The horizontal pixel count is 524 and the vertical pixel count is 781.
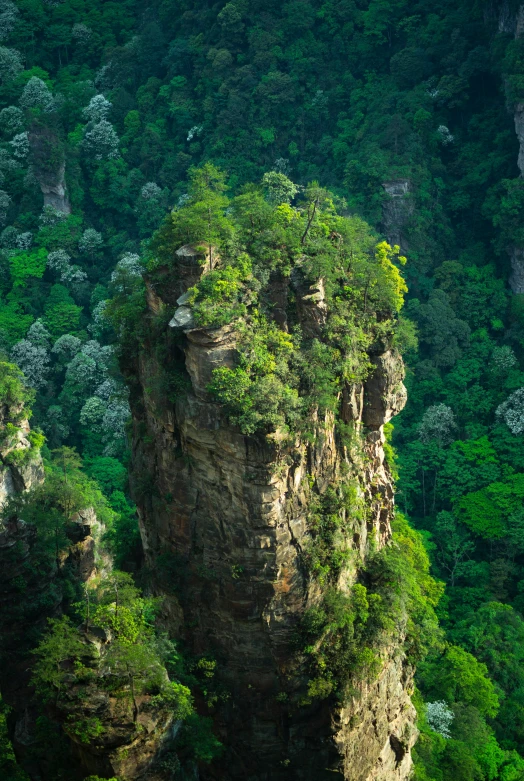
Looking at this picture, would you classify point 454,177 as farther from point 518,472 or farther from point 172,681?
point 172,681

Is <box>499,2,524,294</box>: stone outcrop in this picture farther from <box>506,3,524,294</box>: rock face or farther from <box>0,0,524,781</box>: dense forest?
<box>0,0,524,781</box>: dense forest

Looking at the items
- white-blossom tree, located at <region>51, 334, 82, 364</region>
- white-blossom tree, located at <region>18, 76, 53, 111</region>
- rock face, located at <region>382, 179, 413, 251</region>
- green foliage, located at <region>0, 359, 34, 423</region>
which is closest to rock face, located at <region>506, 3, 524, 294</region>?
rock face, located at <region>382, 179, 413, 251</region>

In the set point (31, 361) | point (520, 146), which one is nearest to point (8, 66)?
point (31, 361)

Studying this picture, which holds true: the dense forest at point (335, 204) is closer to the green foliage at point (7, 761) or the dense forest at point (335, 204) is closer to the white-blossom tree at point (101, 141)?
the white-blossom tree at point (101, 141)

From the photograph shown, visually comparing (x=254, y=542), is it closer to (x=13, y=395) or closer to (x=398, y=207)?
(x=13, y=395)

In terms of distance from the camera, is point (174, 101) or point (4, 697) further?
point (174, 101)

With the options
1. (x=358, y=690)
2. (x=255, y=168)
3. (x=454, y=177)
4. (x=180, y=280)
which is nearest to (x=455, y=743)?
(x=358, y=690)

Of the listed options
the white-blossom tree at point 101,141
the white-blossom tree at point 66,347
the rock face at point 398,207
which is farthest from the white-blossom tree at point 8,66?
the rock face at point 398,207
